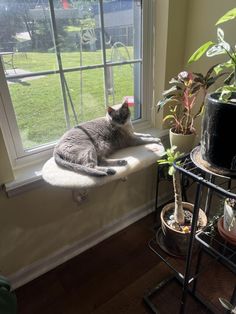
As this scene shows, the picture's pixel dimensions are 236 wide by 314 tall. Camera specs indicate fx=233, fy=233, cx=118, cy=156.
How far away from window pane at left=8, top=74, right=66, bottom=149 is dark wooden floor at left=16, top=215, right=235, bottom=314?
77 centimetres

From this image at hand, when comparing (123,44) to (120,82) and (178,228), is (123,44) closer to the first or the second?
(120,82)

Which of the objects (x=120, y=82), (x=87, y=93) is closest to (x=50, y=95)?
(x=87, y=93)

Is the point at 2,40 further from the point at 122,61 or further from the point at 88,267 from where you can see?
the point at 88,267

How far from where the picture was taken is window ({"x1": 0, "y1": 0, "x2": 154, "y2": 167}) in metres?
1.05

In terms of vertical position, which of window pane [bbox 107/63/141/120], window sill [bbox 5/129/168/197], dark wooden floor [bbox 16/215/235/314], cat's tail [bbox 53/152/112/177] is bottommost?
dark wooden floor [bbox 16/215/235/314]

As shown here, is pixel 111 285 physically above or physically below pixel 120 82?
below

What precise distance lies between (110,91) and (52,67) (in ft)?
1.25

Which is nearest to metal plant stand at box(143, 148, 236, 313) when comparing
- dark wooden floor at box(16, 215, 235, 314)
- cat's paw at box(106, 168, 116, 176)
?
dark wooden floor at box(16, 215, 235, 314)


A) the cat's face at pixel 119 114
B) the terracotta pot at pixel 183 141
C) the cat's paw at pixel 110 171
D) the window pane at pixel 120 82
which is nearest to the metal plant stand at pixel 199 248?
the terracotta pot at pixel 183 141

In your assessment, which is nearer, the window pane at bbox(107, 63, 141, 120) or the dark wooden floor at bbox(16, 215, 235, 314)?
the dark wooden floor at bbox(16, 215, 235, 314)

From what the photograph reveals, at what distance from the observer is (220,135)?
64cm

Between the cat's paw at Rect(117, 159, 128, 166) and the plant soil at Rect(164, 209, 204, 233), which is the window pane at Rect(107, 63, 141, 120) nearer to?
the cat's paw at Rect(117, 159, 128, 166)

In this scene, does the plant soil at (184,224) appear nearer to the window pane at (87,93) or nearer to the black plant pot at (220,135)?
the black plant pot at (220,135)

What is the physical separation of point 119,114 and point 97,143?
0.20m
